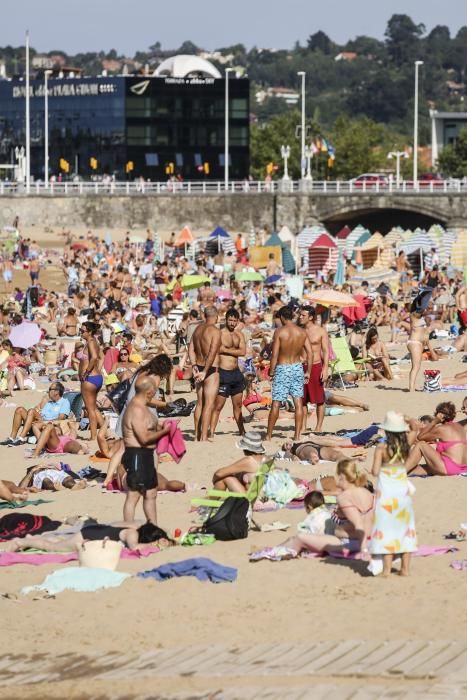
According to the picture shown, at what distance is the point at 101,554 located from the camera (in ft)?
31.2

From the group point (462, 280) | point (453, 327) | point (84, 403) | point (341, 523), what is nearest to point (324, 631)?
point (341, 523)

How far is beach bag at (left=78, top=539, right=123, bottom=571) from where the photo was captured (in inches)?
375

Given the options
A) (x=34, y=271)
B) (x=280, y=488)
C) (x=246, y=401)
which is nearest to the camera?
(x=280, y=488)

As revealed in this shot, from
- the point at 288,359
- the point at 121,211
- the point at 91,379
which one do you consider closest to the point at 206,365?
the point at 288,359

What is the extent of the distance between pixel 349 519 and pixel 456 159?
2701 inches

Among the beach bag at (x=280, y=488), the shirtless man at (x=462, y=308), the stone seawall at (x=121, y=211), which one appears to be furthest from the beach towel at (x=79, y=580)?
the stone seawall at (x=121, y=211)

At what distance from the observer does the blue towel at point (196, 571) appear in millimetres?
9312

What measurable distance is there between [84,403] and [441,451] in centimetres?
400

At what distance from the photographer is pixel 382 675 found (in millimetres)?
7430

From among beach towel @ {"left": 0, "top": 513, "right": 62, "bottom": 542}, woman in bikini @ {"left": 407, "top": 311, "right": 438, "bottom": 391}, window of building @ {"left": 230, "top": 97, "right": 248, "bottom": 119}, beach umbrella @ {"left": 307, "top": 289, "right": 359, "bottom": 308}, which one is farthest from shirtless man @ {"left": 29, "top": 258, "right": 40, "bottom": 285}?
window of building @ {"left": 230, "top": 97, "right": 248, "bottom": 119}

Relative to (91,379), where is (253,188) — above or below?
above

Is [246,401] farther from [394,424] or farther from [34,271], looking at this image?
[34,271]

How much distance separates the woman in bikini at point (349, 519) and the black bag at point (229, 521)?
0.58 m

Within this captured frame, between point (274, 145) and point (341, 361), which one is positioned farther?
point (274, 145)
